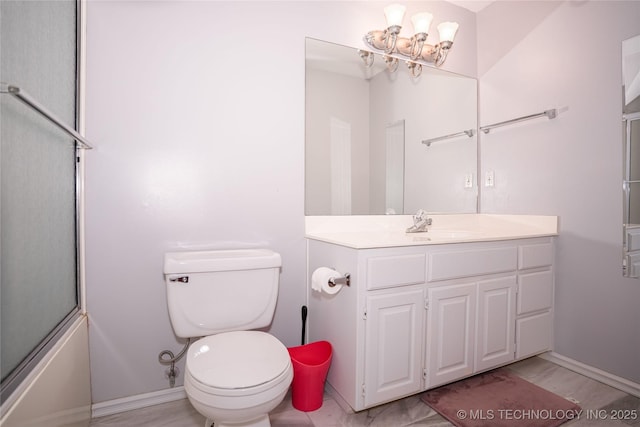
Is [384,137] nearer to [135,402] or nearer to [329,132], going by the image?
[329,132]

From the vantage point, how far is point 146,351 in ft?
4.96

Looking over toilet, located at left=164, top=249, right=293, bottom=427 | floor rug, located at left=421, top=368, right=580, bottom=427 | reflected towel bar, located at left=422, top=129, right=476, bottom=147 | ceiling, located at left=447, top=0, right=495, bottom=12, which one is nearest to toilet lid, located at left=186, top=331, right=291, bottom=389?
toilet, located at left=164, top=249, right=293, bottom=427

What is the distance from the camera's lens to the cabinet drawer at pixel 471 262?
153 centimetres

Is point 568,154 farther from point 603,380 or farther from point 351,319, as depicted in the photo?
point 351,319

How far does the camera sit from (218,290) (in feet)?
4.59

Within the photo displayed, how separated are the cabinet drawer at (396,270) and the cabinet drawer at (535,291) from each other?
2.45ft

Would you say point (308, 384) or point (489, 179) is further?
point (489, 179)

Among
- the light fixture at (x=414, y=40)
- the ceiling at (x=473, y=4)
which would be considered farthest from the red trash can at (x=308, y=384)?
the ceiling at (x=473, y=4)

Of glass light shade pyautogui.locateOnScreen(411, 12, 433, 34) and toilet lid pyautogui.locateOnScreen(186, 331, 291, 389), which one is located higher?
glass light shade pyautogui.locateOnScreen(411, 12, 433, 34)

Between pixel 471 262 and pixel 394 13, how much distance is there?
1.45 meters

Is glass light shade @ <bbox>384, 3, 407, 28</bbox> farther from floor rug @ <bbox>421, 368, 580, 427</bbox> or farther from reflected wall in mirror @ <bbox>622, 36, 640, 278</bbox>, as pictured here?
floor rug @ <bbox>421, 368, 580, 427</bbox>

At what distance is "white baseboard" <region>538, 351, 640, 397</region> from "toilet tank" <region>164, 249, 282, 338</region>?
1.75 metres

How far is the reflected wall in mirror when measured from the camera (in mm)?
1608

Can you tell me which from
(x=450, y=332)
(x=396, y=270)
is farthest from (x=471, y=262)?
(x=396, y=270)
